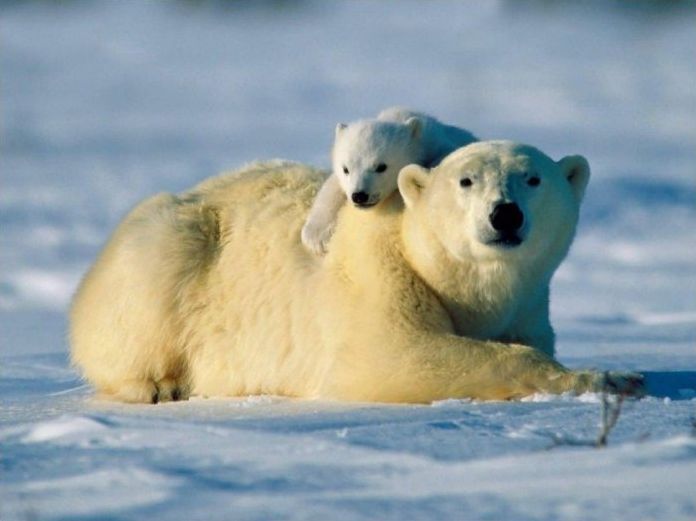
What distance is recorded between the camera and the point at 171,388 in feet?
16.9

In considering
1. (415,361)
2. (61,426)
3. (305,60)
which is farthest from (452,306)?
(305,60)

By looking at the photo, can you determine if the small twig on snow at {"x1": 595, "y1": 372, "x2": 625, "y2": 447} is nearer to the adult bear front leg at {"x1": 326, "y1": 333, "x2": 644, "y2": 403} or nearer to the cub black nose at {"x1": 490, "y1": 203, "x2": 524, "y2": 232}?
the adult bear front leg at {"x1": 326, "y1": 333, "x2": 644, "y2": 403}

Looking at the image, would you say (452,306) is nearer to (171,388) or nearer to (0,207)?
(171,388)

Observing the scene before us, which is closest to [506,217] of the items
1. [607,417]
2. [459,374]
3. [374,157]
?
[459,374]

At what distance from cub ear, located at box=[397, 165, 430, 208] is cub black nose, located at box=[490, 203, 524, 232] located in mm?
344

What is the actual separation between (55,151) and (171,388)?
1541cm

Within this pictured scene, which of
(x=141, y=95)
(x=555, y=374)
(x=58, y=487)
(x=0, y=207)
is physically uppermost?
(x=141, y=95)

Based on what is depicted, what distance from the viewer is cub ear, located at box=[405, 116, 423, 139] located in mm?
4687

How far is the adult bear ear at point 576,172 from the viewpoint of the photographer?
445cm

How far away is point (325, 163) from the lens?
16.1 metres

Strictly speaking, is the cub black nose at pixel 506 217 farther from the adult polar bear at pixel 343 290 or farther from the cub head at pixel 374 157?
the cub head at pixel 374 157

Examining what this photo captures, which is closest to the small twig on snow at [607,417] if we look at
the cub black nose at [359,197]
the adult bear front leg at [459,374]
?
the adult bear front leg at [459,374]

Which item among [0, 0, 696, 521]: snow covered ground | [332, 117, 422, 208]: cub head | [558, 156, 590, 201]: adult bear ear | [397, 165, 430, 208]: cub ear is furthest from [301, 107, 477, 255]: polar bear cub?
[0, 0, 696, 521]: snow covered ground

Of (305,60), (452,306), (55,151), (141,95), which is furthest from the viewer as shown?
(305,60)
